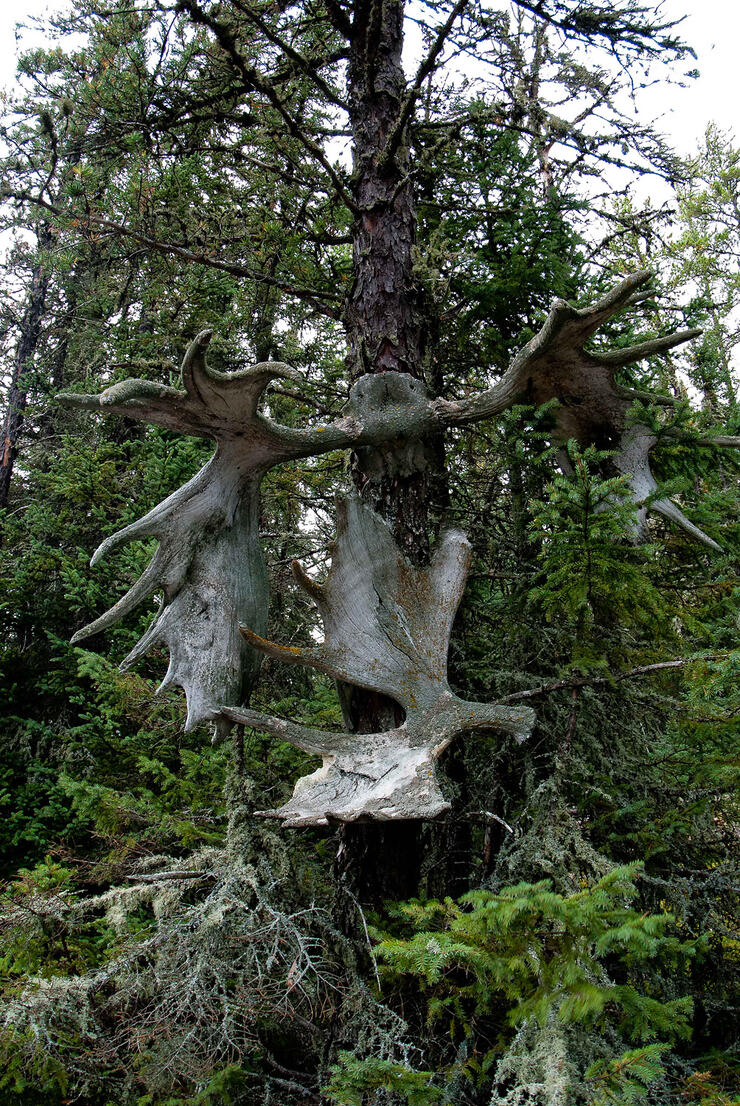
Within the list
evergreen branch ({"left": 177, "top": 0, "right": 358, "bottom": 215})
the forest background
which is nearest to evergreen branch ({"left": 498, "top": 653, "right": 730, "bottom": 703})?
the forest background

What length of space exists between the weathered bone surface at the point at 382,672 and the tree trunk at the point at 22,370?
1039cm

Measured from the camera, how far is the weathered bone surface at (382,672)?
2689 millimetres

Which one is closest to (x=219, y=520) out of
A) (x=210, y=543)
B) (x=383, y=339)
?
(x=210, y=543)

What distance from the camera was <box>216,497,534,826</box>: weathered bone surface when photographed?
2.69m

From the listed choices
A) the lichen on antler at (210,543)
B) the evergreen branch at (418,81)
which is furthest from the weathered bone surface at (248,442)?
the evergreen branch at (418,81)

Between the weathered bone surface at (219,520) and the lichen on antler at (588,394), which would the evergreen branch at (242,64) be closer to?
the weathered bone surface at (219,520)

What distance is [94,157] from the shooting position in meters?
5.97

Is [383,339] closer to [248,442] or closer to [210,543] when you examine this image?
[248,442]

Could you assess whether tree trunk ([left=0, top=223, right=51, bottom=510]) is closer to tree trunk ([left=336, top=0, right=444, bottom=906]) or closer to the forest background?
the forest background

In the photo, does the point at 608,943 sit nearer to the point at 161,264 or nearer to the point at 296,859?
the point at 296,859

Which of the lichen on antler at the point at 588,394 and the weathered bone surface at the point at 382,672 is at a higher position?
the lichen on antler at the point at 588,394

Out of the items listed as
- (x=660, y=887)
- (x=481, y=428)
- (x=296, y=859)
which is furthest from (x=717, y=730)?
(x=481, y=428)

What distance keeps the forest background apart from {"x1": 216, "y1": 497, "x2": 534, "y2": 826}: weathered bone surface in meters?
0.44

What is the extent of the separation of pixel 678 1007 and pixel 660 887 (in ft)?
3.12
